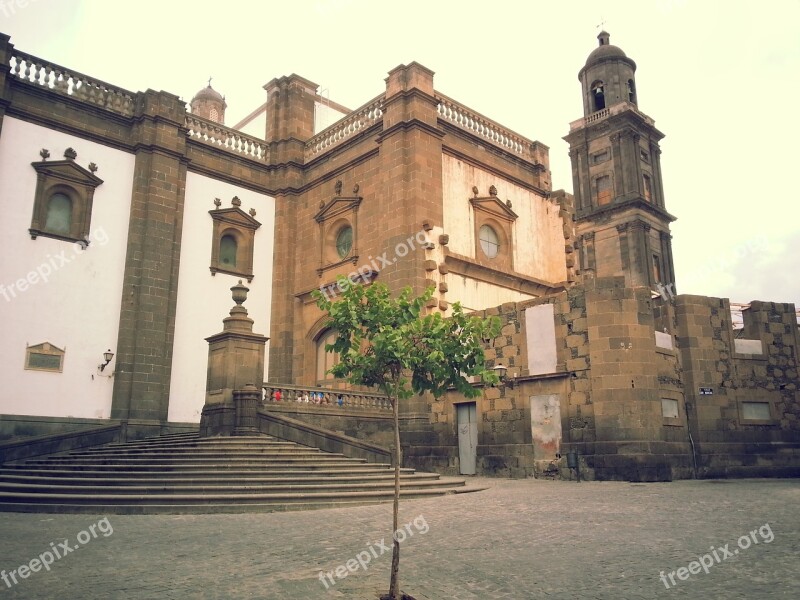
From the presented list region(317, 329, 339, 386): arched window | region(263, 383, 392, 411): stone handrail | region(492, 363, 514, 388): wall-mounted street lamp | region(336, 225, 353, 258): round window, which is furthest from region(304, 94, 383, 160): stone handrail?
region(492, 363, 514, 388): wall-mounted street lamp

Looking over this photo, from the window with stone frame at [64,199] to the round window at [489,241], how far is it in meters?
13.3

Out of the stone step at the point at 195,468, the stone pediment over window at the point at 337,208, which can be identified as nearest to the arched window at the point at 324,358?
the stone pediment over window at the point at 337,208

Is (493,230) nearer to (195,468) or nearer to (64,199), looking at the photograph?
(64,199)

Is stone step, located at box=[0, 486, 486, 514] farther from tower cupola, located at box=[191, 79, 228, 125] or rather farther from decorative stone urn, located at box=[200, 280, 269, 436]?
tower cupola, located at box=[191, 79, 228, 125]

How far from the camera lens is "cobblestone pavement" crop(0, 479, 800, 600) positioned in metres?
5.77

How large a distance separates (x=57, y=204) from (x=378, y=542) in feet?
56.6

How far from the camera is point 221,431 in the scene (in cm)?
1534

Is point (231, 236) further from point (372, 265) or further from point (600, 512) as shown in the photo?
point (600, 512)

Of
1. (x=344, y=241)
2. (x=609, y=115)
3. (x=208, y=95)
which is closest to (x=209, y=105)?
(x=208, y=95)

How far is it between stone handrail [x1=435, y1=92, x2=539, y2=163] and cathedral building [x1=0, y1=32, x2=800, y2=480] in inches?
3.4

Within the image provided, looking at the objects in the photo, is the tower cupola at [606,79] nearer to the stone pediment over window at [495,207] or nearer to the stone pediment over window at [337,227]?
the stone pediment over window at [495,207]

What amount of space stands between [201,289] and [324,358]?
508 centimetres

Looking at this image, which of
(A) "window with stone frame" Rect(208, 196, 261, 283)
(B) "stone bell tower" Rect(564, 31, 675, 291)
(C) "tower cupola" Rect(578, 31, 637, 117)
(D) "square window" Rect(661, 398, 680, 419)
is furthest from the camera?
(C) "tower cupola" Rect(578, 31, 637, 117)

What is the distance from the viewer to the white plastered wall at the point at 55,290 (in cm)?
1834
